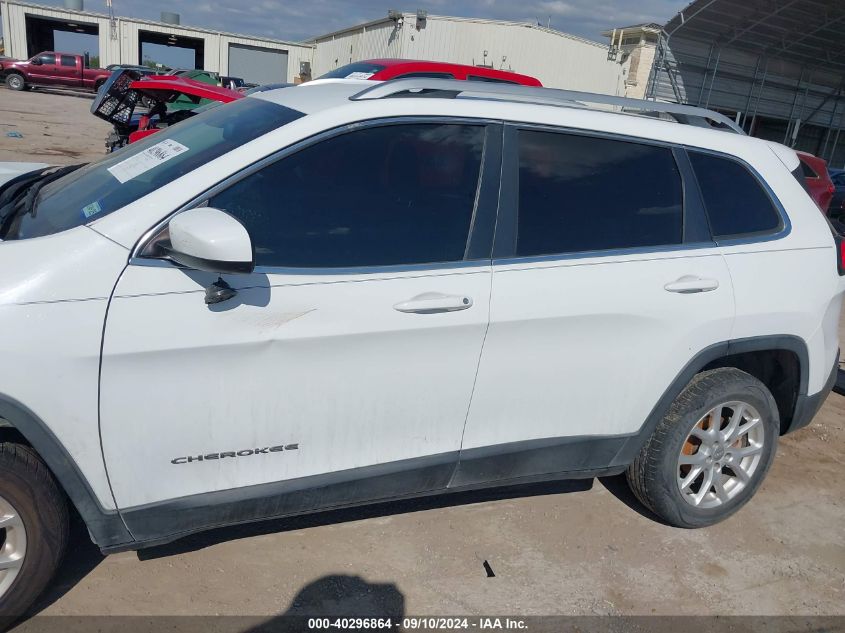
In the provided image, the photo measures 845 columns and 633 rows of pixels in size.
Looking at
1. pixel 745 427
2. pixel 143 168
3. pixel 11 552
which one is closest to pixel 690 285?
pixel 745 427

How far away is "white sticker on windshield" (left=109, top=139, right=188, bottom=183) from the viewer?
266cm

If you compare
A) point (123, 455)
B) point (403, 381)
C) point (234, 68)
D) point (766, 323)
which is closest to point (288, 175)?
point (403, 381)

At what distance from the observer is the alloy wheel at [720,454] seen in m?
3.38

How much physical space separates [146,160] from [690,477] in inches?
109

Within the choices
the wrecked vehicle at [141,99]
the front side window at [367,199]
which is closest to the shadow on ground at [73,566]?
the front side window at [367,199]

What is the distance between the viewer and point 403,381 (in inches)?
103

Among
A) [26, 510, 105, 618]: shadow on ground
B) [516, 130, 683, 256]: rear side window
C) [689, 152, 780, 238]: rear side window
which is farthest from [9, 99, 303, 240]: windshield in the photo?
[689, 152, 780, 238]: rear side window

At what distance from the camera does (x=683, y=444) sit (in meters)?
3.30

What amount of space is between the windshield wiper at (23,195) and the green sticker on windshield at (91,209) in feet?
0.90

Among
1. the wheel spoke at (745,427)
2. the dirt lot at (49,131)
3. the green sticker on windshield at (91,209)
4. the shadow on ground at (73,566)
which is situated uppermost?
the green sticker on windshield at (91,209)

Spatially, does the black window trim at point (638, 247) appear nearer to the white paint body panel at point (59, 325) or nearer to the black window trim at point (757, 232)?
the black window trim at point (757, 232)

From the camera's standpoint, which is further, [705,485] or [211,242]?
[705,485]

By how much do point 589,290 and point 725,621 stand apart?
147 centimetres

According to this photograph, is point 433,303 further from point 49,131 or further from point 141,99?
point 49,131
